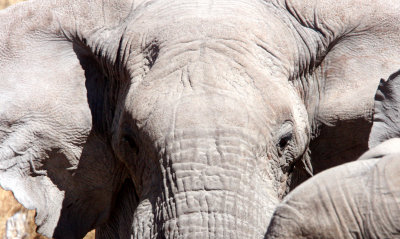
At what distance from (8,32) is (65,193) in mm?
719

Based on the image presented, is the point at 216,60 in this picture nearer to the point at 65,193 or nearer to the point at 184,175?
the point at 184,175

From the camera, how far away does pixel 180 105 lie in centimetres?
305

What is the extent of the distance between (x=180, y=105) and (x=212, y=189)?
0.98ft

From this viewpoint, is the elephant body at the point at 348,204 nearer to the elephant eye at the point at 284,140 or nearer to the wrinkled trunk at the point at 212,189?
the wrinkled trunk at the point at 212,189

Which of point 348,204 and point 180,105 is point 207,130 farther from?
point 348,204

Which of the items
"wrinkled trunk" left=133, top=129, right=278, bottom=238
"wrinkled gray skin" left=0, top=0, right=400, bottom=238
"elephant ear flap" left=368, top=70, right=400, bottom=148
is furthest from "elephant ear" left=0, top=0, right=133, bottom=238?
"elephant ear flap" left=368, top=70, right=400, bottom=148

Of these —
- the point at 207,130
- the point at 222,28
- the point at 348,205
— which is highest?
the point at 348,205

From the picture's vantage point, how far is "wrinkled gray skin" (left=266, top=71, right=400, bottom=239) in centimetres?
199

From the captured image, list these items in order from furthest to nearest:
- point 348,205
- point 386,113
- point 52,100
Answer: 1. point 52,100
2. point 386,113
3. point 348,205

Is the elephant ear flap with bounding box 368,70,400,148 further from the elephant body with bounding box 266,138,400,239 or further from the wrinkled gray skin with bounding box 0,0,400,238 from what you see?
the elephant body with bounding box 266,138,400,239

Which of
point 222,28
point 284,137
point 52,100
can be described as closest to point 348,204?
point 284,137

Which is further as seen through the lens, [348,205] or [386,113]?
[386,113]

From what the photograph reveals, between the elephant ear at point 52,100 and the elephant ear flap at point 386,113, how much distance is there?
1.15 meters

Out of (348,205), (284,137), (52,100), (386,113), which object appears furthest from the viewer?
(52,100)
